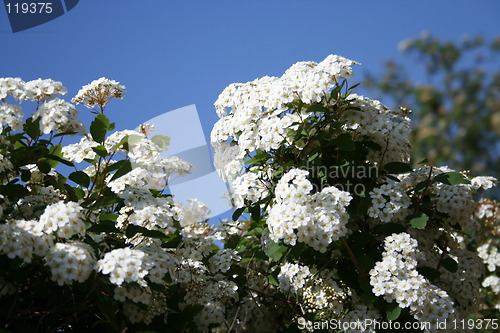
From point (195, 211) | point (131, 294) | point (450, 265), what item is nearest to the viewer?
point (131, 294)

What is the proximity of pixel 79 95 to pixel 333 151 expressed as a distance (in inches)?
70.9

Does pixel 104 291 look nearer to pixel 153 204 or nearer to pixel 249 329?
pixel 153 204

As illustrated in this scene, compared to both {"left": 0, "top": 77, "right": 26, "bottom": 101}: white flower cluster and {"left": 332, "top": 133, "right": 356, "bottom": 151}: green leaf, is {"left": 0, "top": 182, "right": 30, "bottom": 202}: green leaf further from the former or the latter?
{"left": 332, "top": 133, "right": 356, "bottom": 151}: green leaf

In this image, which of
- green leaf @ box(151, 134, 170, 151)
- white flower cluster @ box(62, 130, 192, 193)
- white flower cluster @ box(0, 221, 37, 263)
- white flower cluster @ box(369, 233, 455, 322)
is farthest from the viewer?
green leaf @ box(151, 134, 170, 151)

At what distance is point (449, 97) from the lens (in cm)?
197

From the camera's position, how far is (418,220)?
3391 mm

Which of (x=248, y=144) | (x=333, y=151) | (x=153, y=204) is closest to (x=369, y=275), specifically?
(x=333, y=151)

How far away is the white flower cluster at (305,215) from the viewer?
304 centimetres

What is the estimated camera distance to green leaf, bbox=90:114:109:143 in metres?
3.34

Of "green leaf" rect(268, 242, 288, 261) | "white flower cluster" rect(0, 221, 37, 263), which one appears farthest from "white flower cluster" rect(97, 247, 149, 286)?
"green leaf" rect(268, 242, 288, 261)

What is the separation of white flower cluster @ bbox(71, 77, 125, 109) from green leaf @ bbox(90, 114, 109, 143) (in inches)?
20.5

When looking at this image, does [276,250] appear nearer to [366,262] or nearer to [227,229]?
[366,262]

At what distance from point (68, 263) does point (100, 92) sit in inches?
61.2

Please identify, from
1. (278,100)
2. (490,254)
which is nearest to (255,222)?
(278,100)
